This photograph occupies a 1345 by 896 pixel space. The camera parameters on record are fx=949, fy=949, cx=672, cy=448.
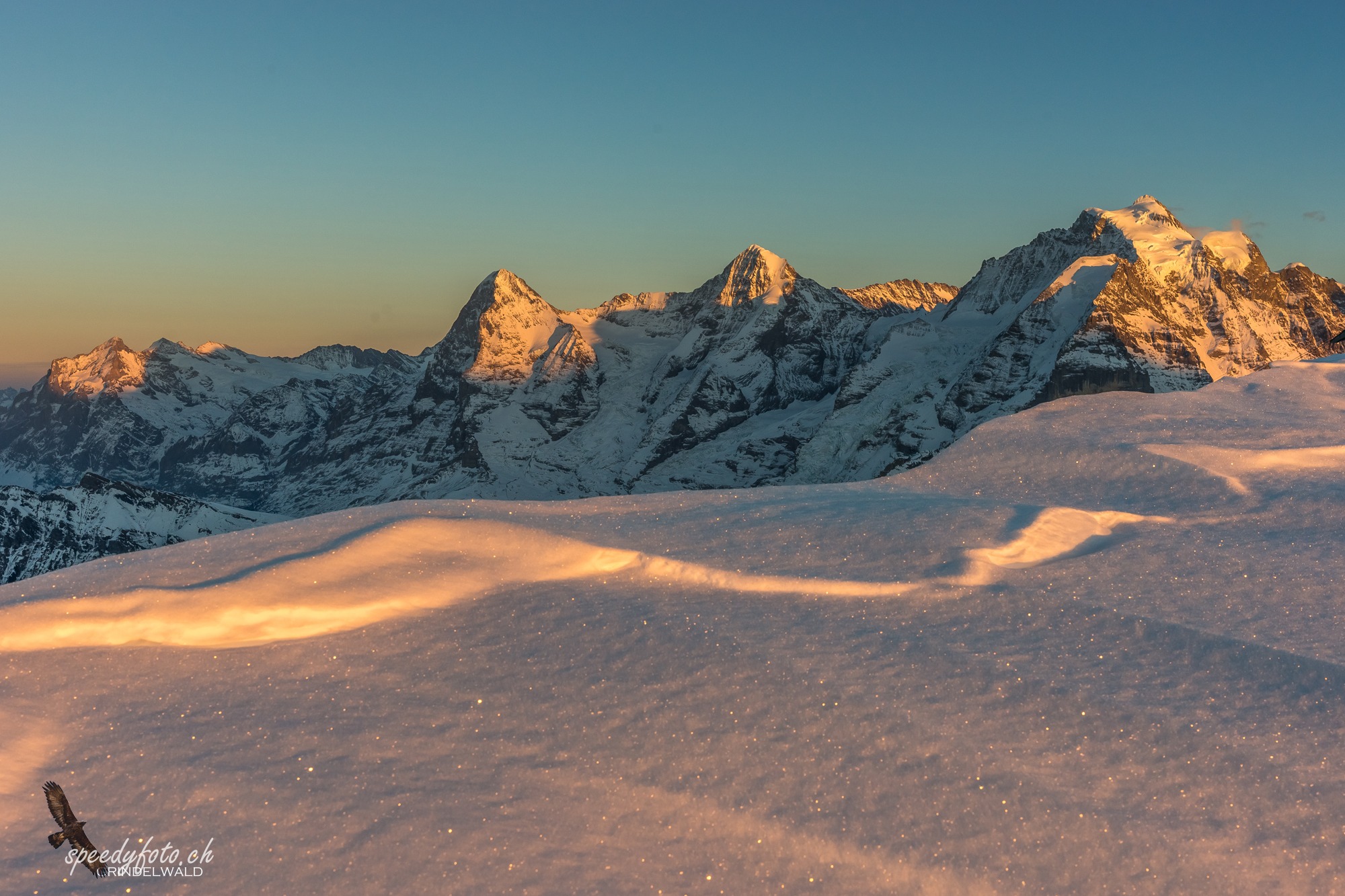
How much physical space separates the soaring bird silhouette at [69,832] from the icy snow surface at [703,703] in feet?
0.55

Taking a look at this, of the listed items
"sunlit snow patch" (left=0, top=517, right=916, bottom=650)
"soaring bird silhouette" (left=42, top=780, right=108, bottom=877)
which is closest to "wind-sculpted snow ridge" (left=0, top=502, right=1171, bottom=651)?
"sunlit snow patch" (left=0, top=517, right=916, bottom=650)

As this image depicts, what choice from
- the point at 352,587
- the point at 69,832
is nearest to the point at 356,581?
the point at 352,587

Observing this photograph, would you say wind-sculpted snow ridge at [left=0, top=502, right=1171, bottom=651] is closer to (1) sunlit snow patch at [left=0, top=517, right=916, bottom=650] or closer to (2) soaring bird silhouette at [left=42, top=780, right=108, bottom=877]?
(1) sunlit snow patch at [left=0, top=517, right=916, bottom=650]

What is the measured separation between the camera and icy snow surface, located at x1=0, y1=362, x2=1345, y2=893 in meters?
9.04

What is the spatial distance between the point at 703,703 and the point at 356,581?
5.80 metres

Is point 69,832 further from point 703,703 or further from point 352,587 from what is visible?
point 703,703

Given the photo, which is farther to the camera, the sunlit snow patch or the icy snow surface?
the sunlit snow patch

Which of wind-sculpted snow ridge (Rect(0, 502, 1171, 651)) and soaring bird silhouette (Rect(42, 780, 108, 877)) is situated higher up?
wind-sculpted snow ridge (Rect(0, 502, 1171, 651))

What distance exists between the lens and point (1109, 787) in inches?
382

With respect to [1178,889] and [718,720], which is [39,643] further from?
[1178,889]

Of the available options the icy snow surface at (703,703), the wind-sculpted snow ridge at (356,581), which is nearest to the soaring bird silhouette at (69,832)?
the icy snow surface at (703,703)

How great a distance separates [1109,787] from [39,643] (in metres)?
13.0

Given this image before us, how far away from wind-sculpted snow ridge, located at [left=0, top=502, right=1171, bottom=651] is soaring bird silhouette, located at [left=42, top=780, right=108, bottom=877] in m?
3.19

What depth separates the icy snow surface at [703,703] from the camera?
9.04 metres
